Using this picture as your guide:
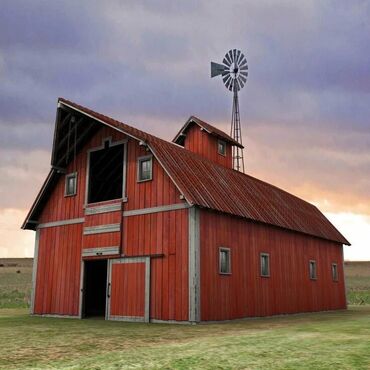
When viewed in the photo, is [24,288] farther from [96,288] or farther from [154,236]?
[154,236]

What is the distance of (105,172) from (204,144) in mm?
6985

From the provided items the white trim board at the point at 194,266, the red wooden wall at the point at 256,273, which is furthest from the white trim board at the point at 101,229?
the red wooden wall at the point at 256,273

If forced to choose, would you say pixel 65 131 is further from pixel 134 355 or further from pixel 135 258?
pixel 134 355

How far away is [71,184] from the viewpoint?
23984mm

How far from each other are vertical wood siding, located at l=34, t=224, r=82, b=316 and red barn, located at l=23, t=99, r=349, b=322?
48 millimetres

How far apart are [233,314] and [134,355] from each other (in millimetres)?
10639

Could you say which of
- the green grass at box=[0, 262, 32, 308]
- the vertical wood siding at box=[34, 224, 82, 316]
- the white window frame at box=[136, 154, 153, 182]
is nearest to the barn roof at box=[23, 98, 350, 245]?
the white window frame at box=[136, 154, 153, 182]

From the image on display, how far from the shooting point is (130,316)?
19.8 metres

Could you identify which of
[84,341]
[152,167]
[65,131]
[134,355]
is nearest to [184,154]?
[152,167]

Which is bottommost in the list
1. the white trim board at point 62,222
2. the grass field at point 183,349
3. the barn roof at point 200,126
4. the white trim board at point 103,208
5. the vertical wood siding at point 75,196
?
the grass field at point 183,349

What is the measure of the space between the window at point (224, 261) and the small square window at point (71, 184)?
26.6ft

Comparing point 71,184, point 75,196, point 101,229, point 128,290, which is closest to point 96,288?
point 75,196

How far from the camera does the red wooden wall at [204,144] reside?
94.7ft

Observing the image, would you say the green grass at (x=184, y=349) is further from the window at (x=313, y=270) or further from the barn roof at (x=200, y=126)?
the barn roof at (x=200, y=126)
